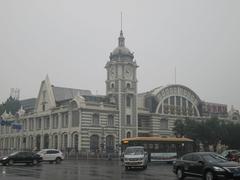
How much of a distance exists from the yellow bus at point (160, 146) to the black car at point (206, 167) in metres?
18.9

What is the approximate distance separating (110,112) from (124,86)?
214 inches

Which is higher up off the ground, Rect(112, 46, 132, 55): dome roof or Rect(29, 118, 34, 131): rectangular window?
Rect(112, 46, 132, 55): dome roof

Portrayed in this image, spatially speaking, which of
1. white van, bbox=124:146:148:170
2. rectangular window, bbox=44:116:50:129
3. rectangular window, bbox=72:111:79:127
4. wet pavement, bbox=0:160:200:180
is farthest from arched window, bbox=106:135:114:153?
wet pavement, bbox=0:160:200:180

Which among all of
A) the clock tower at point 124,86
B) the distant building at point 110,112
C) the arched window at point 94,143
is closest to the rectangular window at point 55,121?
the distant building at point 110,112

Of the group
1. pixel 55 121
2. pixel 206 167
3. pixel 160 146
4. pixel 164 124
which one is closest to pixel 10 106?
pixel 55 121

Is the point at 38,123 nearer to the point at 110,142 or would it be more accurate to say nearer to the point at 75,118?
the point at 75,118

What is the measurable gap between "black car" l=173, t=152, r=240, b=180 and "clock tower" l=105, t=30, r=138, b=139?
44.6 m

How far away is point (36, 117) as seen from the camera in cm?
7750

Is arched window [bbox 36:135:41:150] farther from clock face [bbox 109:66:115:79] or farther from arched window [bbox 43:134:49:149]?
clock face [bbox 109:66:115:79]

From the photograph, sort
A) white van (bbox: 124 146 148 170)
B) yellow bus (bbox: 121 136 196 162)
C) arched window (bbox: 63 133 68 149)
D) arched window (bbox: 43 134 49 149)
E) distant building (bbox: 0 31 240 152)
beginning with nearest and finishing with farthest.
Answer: white van (bbox: 124 146 148 170) < yellow bus (bbox: 121 136 196 162) < distant building (bbox: 0 31 240 152) < arched window (bbox: 63 133 68 149) < arched window (bbox: 43 134 49 149)

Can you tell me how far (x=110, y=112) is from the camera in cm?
6681

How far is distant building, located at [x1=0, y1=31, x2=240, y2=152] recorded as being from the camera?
64625 millimetres

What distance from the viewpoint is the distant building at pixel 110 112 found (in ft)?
212

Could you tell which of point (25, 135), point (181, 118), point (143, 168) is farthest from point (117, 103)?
point (143, 168)
